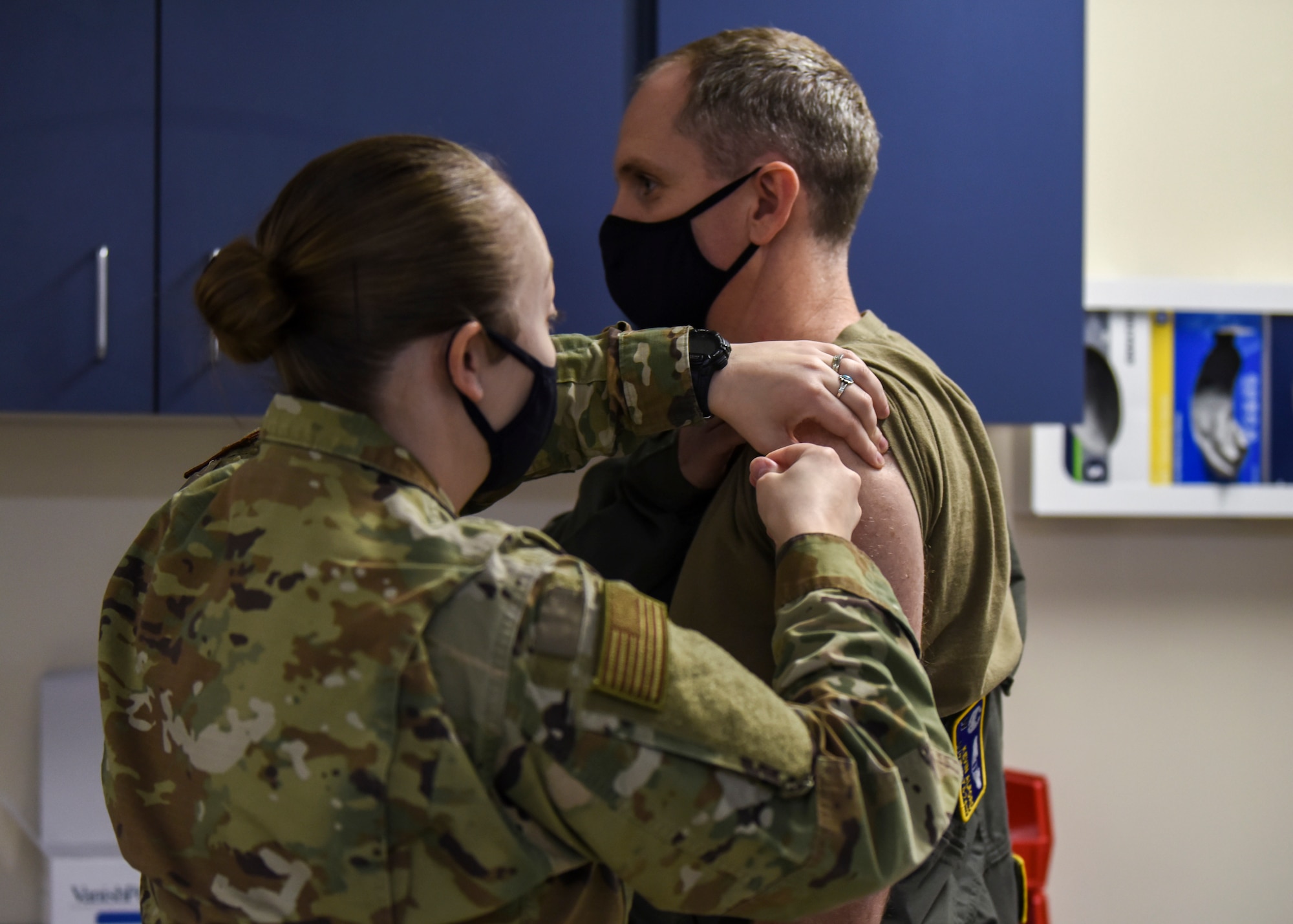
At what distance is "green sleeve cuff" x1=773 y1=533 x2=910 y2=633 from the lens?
0.78 metres

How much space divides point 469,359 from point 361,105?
2.82 feet

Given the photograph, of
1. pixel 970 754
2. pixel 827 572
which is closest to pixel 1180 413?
pixel 970 754

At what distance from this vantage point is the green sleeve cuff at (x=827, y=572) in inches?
30.7

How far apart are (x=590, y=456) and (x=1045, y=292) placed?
818mm

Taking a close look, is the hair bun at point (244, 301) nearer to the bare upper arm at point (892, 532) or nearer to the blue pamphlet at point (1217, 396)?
the bare upper arm at point (892, 532)

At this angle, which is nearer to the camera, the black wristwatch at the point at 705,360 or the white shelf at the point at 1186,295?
Answer: the black wristwatch at the point at 705,360

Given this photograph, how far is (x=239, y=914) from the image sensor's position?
69 centimetres

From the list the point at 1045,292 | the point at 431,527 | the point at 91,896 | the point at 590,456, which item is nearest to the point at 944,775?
the point at 431,527

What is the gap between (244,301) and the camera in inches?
27.8

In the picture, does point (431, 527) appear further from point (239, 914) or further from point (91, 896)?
point (91, 896)

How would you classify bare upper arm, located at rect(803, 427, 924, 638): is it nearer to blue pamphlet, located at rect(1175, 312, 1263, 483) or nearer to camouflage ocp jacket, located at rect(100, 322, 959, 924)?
camouflage ocp jacket, located at rect(100, 322, 959, 924)

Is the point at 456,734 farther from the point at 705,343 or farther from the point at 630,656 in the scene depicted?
the point at 705,343

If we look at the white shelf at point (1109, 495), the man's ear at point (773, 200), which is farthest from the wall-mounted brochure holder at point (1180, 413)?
the man's ear at point (773, 200)

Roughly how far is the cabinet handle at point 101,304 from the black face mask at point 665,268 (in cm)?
71
